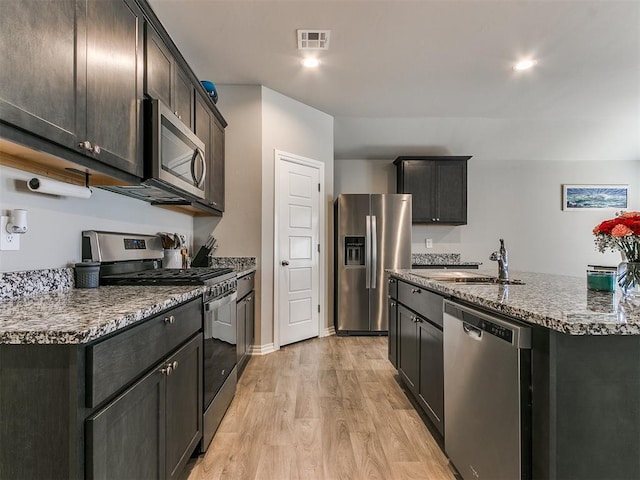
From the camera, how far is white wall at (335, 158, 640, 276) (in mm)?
5316

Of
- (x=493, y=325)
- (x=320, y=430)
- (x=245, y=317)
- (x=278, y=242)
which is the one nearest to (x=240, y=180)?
(x=278, y=242)

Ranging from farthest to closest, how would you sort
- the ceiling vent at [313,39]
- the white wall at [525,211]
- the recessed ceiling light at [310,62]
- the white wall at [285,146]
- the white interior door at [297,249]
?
→ 1. the white wall at [525,211]
2. the white interior door at [297,249]
3. the white wall at [285,146]
4. the recessed ceiling light at [310,62]
5. the ceiling vent at [313,39]

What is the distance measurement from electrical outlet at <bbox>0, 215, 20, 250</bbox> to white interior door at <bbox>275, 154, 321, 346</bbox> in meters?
2.36

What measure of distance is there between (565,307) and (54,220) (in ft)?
6.81

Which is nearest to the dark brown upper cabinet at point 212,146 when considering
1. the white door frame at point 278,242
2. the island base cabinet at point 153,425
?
the white door frame at point 278,242

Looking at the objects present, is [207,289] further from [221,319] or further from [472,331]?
[472,331]

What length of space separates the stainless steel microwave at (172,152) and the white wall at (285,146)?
1081 millimetres

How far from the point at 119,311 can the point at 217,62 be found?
273cm

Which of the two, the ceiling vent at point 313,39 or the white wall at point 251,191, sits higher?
the ceiling vent at point 313,39

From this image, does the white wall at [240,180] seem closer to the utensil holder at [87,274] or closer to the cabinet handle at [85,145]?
the utensil holder at [87,274]

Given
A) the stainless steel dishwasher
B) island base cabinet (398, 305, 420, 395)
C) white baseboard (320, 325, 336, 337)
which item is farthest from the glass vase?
white baseboard (320, 325, 336, 337)

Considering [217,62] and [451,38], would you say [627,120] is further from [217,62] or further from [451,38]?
[217,62]

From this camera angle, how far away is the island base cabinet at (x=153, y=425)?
889 millimetres

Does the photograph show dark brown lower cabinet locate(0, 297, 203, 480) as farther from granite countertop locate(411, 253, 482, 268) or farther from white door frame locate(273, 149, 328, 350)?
granite countertop locate(411, 253, 482, 268)
